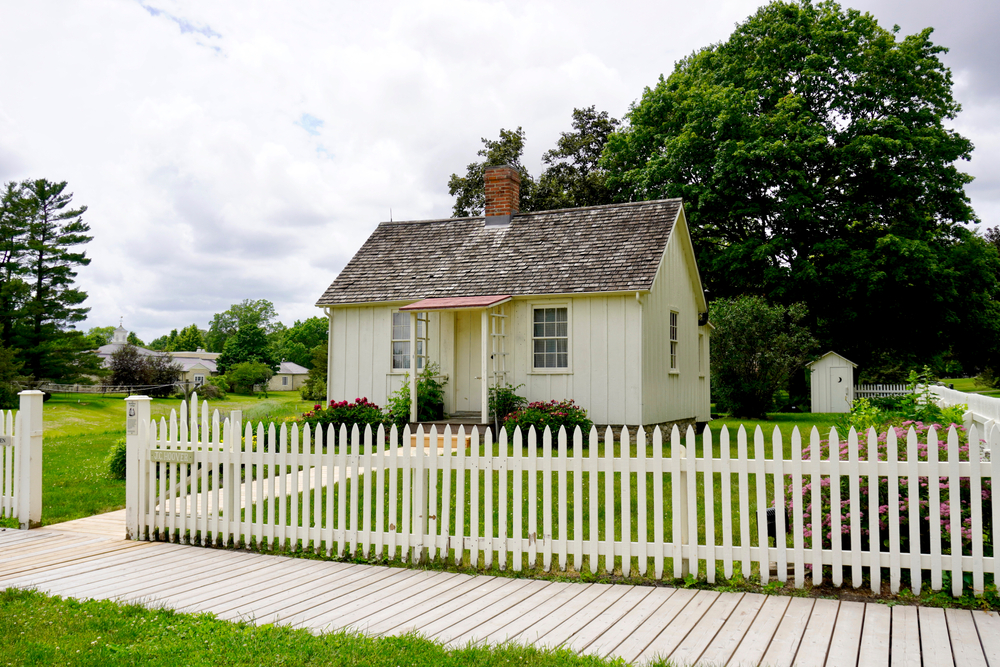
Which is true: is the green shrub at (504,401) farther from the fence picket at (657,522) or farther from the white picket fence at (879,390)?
the white picket fence at (879,390)

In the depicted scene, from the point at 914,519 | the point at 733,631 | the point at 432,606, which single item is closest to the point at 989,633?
the point at 914,519

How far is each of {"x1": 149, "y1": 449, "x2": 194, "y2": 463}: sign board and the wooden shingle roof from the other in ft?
29.9

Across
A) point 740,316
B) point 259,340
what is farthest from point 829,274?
point 259,340

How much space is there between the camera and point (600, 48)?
1463cm

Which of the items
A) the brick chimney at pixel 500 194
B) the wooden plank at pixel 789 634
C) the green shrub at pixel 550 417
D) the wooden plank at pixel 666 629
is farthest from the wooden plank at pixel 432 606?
the brick chimney at pixel 500 194

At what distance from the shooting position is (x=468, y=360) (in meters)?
15.6

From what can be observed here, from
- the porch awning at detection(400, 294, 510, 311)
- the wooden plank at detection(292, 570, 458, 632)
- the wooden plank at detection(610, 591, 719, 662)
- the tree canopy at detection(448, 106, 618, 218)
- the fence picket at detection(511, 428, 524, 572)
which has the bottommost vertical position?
the wooden plank at detection(292, 570, 458, 632)

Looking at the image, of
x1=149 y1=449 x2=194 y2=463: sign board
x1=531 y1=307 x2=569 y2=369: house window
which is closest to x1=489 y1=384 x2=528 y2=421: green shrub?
x1=531 y1=307 x2=569 y2=369: house window

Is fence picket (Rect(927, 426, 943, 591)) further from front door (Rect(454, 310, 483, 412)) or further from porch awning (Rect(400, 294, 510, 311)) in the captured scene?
front door (Rect(454, 310, 483, 412))

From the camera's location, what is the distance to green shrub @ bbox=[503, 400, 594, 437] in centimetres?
1345

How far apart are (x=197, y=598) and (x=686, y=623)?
132 inches

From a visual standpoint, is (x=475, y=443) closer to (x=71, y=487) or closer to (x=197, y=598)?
(x=197, y=598)

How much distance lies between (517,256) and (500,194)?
96.4 inches

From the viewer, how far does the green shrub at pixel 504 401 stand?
14.4 meters
